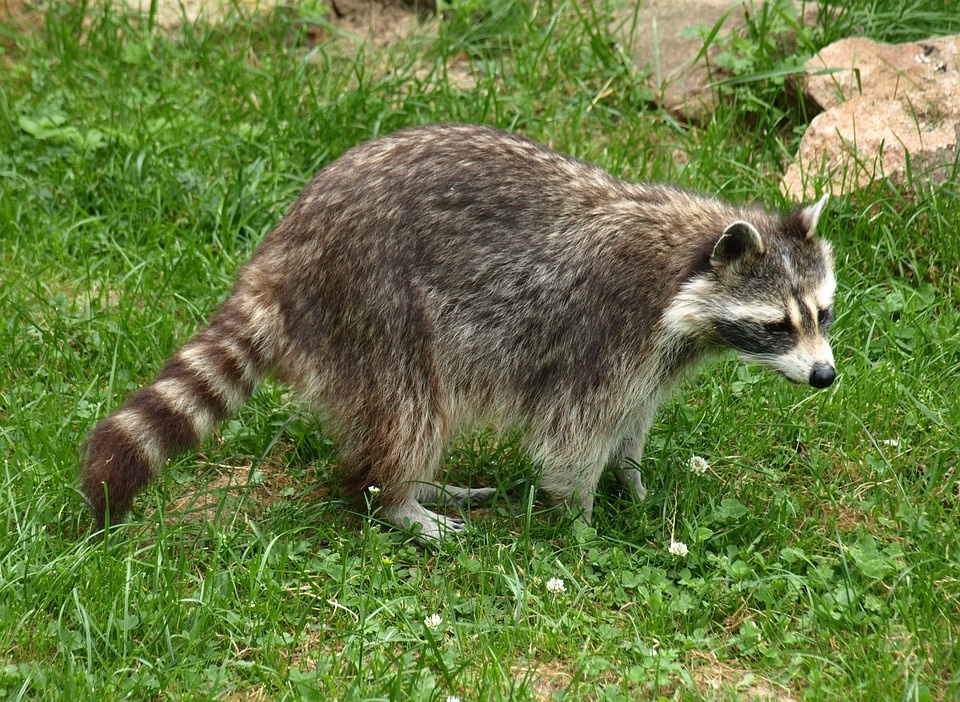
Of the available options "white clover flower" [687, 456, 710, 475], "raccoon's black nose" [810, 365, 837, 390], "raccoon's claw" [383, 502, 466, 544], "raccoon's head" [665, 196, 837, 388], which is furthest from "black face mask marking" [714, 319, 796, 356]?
"raccoon's claw" [383, 502, 466, 544]

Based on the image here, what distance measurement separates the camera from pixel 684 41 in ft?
22.4

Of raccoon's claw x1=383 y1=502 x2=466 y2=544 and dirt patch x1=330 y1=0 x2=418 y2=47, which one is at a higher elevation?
dirt patch x1=330 y1=0 x2=418 y2=47

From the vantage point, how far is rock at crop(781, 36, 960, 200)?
18.5 ft

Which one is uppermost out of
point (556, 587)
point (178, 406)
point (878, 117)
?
point (878, 117)

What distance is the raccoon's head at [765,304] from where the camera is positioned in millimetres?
4176

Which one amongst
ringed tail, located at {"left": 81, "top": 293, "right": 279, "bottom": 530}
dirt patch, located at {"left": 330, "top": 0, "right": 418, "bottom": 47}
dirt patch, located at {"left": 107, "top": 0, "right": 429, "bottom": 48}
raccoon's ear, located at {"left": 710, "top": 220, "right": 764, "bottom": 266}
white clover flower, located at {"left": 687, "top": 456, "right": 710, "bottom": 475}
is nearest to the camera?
ringed tail, located at {"left": 81, "top": 293, "right": 279, "bottom": 530}

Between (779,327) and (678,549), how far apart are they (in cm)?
85

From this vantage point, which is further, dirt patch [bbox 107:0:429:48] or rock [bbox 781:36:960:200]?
dirt patch [bbox 107:0:429:48]

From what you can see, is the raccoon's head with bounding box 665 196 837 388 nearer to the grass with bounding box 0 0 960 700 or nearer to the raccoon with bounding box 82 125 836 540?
the raccoon with bounding box 82 125 836 540

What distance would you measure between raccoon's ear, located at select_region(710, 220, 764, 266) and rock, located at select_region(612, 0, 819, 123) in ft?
8.08

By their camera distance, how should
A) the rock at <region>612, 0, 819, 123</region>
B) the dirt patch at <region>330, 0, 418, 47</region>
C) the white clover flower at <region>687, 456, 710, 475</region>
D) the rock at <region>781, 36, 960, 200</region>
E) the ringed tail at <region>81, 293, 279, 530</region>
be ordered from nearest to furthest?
1. the ringed tail at <region>81, 293, 279, 530</region>
2. the white clover flower at <region>687, 456, 710, 475</region>
3. the rock at <region>781, 36, 960, 200</region>
4. the rock at <region>612, 0, 819, 123</region>
5. the dirt patch at <region>330, 0, 418, 47</region>

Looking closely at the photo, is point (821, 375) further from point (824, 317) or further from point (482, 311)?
point (482, 311)

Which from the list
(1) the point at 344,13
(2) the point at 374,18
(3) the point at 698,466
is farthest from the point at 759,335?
(1) the point at 344,13

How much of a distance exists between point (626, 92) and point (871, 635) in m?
3.72
